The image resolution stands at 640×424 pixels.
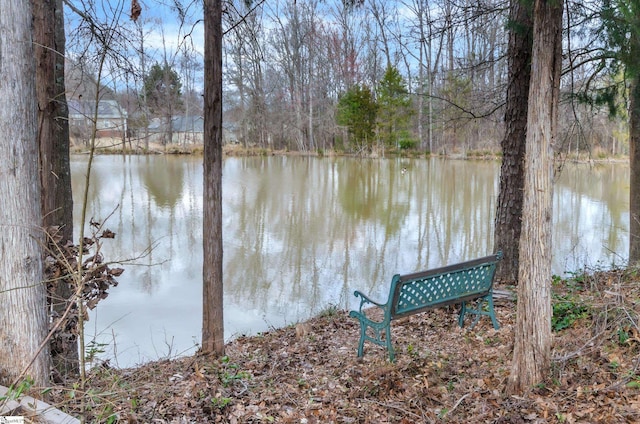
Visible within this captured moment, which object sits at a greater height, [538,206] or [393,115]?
→ [393,115]

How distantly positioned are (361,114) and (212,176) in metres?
27.6

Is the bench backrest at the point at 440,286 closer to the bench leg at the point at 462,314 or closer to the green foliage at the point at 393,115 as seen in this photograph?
the bench leg at the point at 462,314

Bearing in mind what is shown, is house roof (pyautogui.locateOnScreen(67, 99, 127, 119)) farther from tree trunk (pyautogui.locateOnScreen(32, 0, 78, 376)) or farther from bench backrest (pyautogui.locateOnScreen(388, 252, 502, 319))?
bench backrest (pyautogui.locateOnScreen(388, 252, 502, 319))

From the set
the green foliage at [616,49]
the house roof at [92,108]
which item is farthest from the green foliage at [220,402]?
the green foliage at [616,49]

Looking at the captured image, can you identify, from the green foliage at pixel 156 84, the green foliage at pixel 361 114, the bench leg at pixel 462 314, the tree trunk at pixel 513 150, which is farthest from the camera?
the green foliage at pixel 361 114

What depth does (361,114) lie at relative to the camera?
103ft

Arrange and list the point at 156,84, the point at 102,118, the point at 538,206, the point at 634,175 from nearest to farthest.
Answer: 1. the point at 538,206
2. the point at 102,118
3. the point at 634,175
4. the point at 156,84

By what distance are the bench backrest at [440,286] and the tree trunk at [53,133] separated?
8.57ft

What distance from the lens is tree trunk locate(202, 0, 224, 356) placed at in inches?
172

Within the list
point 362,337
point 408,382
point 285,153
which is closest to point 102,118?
point 362,337

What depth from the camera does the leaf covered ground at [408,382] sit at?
3.02 metres

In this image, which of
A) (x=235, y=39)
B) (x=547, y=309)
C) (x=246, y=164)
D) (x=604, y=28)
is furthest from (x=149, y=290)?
(x=246, y=164)

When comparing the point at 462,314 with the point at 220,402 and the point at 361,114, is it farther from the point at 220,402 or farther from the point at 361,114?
the point at 361,114

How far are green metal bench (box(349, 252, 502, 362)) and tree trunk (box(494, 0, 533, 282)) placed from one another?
3.90ft
